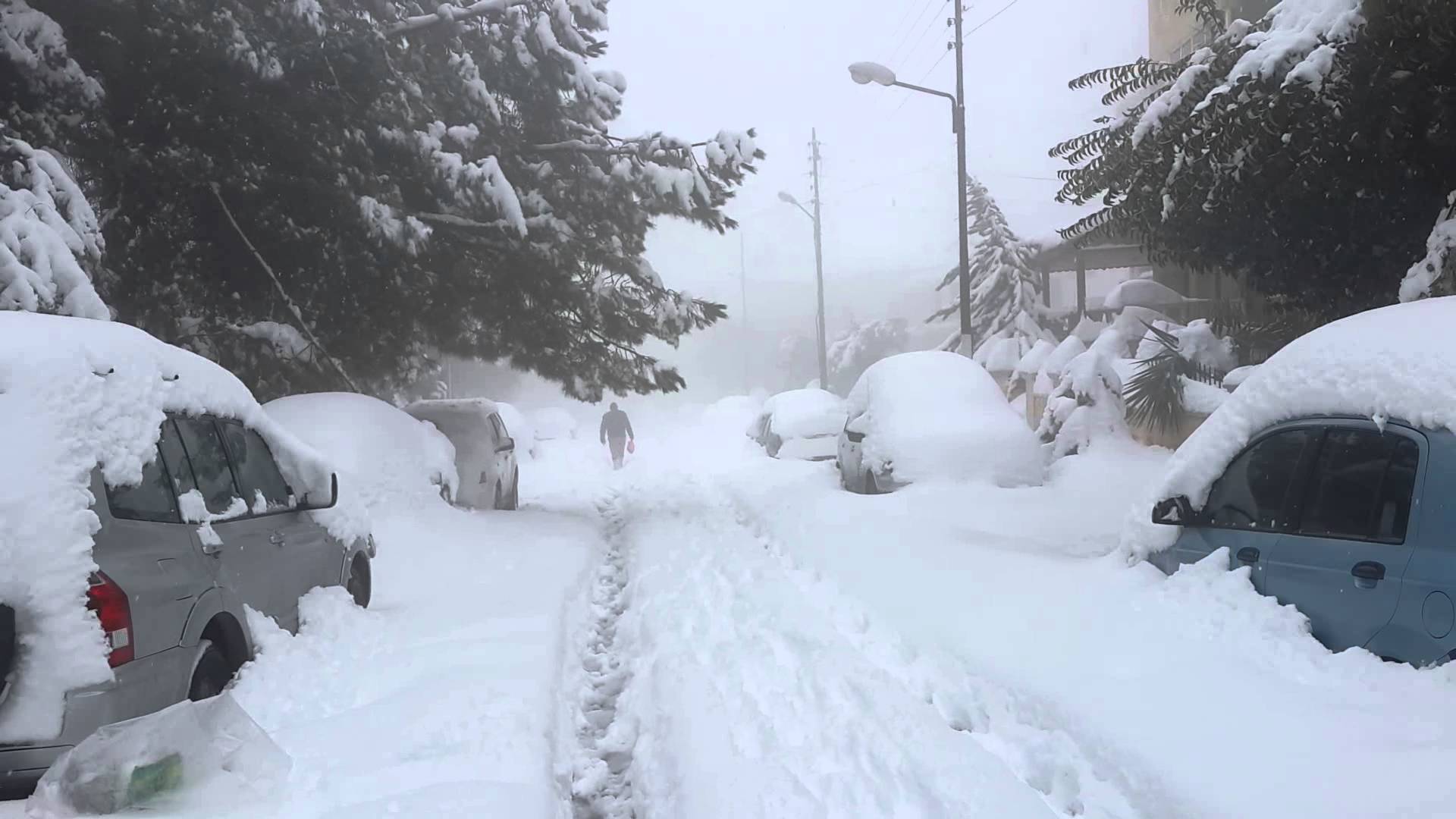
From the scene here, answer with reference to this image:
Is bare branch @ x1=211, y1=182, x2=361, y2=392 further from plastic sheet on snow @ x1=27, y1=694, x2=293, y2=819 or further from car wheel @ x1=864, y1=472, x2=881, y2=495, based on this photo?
plastic sheet on snow @ x1=27, y1=694, x2=293, y2=819

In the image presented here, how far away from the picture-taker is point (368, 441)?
36.2 ft

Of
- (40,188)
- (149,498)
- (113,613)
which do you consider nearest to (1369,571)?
(113,613)

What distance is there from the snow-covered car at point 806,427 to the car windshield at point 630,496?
3177 mm

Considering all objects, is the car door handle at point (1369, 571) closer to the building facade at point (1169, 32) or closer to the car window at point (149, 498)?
the car window at point (149, 498)

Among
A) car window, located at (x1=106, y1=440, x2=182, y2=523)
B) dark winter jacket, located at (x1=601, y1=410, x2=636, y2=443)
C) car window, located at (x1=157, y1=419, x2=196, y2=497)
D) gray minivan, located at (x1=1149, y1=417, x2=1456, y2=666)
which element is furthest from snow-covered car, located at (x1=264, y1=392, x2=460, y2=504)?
dark winter jacket, located at (x1=601, y1=410, x2=636, y2=443)

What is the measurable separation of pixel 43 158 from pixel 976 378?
34.9ft

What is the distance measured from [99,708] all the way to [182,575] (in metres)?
0.80

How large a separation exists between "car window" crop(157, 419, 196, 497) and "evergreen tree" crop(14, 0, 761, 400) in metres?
7.07

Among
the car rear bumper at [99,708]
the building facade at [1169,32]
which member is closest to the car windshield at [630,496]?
the car rear bumper at [99,708]

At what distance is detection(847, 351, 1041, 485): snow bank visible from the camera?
12688 millimetres

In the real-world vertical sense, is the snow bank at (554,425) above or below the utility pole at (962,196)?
below

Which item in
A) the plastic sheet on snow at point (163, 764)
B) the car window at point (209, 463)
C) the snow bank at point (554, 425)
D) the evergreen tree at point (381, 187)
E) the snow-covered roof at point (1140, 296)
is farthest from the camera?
the snow bank at point (554, 425)

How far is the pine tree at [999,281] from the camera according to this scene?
30344 mm

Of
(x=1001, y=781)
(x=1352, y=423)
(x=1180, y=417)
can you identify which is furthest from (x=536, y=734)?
(x=1180, y=417)
